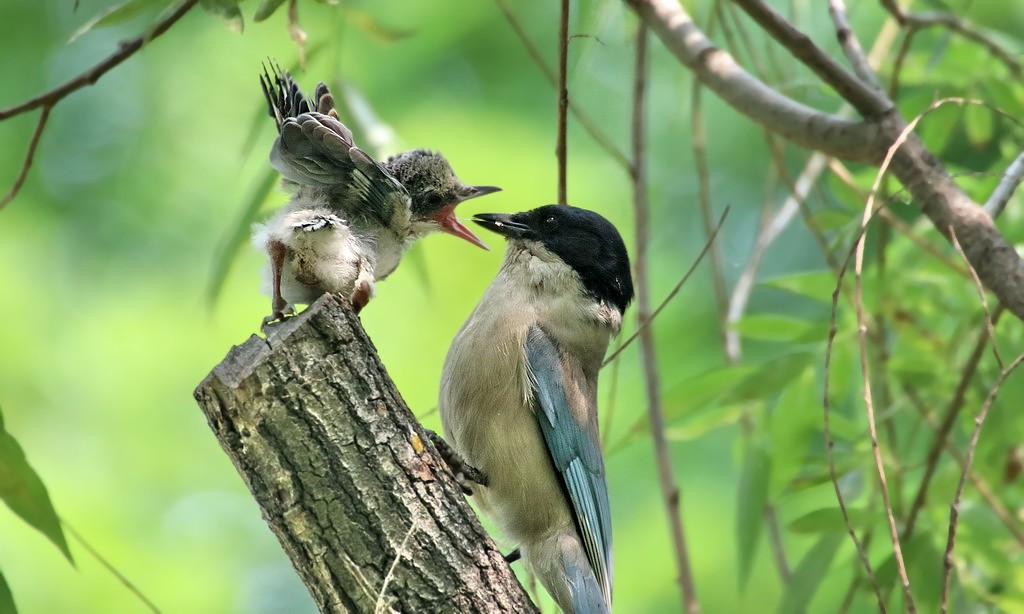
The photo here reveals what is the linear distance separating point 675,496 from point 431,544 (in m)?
1.54

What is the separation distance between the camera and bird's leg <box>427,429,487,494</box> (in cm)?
294

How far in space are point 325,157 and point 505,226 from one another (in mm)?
996

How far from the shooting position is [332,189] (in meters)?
2.84

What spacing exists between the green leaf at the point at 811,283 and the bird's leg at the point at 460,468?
1.17 m

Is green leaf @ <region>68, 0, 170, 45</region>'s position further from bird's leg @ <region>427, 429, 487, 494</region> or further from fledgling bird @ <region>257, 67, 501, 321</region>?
bird's leg @ <region>427, 429, 487, 494</region>

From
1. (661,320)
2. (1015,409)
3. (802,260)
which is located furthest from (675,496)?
(802,260)

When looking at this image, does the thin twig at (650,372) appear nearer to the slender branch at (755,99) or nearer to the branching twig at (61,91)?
the slender branch at (755,99)

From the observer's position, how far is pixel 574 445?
3182 mm

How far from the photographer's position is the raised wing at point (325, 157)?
2609 mm

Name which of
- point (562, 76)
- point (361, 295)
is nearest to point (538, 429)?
point (361, 295)

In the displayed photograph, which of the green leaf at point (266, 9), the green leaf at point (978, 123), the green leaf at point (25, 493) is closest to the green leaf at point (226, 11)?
the green leaf at point (266, 9)

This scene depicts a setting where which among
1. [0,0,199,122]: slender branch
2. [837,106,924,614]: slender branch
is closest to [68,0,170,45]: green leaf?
[0,0,199,122]: slender branch

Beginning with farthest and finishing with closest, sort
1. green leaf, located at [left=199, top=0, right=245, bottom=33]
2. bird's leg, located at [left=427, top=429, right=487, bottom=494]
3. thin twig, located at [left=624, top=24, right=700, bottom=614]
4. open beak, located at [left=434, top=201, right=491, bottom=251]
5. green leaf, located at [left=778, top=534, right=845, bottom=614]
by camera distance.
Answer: thin twig, located at [left=624, top=24, right=700, bottom=614]
green leaf, located at [left=778, top=534, right=845, bottom=614]
open beak, located at [left=434, top=201, right=491, bottom=251]
bird's leg, located at [left=427, top=429, right=487, bottom=494]
green leaf, located at [left=199, top=0, right=245, bottom=33]

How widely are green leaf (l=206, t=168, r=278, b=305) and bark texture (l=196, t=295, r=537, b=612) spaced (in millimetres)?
971
